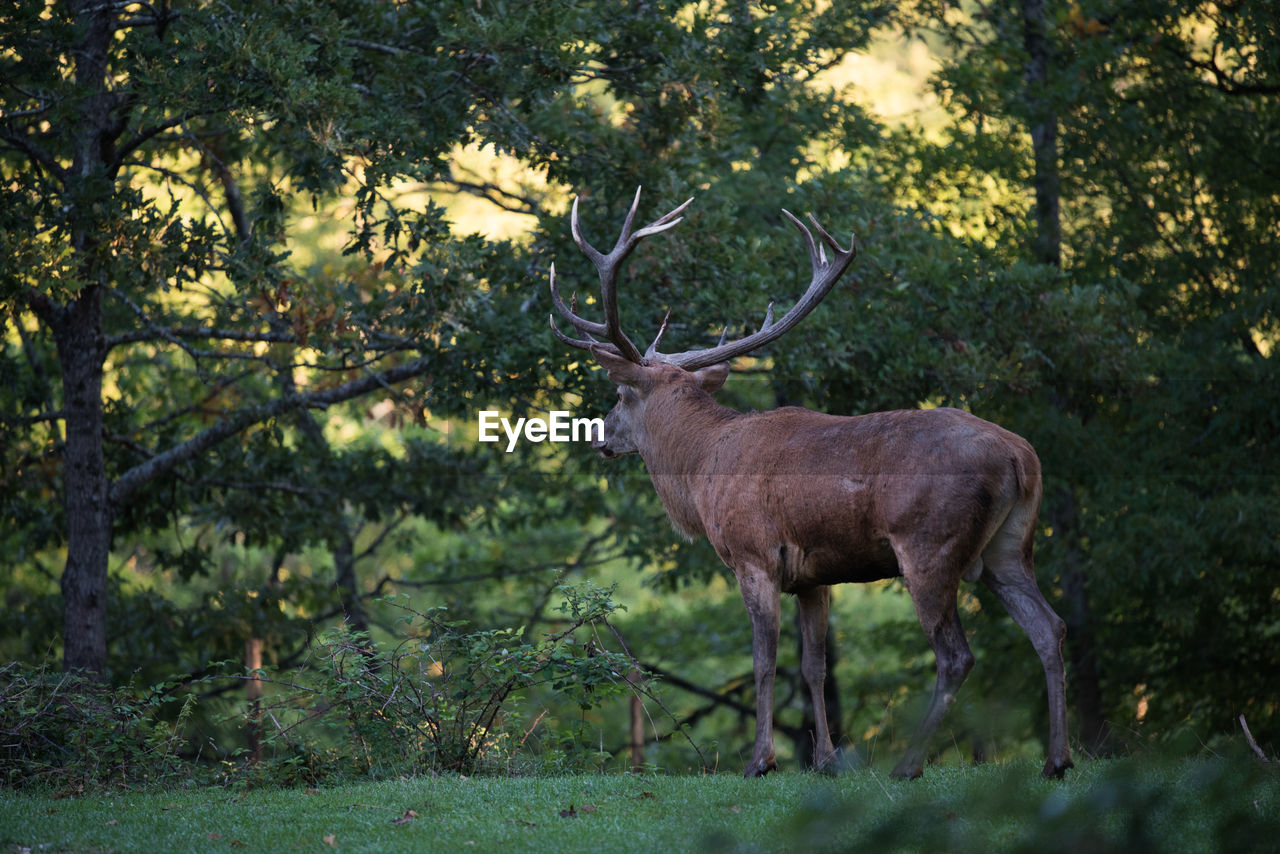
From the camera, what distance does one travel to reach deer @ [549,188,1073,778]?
6.84 metres

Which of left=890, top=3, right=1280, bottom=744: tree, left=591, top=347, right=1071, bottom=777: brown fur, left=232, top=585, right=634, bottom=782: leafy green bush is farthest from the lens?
left=890, top=3, right=1280, bottom=744: tree

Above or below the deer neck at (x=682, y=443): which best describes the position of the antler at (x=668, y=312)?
above

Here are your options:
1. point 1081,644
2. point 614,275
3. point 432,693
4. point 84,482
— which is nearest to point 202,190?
point 84,482

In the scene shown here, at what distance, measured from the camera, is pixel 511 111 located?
12.7m

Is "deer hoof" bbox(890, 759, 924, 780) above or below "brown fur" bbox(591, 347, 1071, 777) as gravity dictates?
below

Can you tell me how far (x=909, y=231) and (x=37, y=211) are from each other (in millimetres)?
7813

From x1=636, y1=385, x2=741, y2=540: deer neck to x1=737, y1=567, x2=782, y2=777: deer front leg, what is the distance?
85 cm

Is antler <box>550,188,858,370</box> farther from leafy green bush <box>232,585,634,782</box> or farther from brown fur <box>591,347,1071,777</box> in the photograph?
leafy green bush <box>232,585,634,782</box>

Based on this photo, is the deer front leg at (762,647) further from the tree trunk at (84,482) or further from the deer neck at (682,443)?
the tree trunk at (84,482)

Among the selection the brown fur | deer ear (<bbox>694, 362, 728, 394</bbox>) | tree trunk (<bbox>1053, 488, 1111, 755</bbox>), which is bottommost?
tree trunk (<bbox>1053, 488, 1111, 755</bbox>)

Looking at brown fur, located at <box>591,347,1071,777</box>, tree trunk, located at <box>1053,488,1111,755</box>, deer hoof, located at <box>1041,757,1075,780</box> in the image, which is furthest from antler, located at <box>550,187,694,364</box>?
tree trunk, located at <box>1053,488,1111,755</box>

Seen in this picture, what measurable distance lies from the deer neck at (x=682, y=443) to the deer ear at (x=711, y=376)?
0.21 m

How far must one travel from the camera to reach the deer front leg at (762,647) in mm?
7660

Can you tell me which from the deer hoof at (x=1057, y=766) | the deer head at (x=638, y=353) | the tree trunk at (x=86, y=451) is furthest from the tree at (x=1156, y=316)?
the tree trunk at (x=86, y=451)
